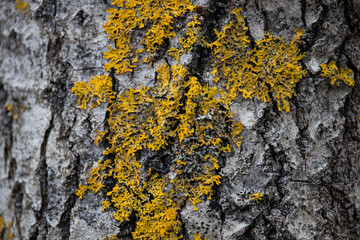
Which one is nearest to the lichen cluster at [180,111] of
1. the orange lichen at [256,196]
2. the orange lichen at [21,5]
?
the orange lichen at [256,196]

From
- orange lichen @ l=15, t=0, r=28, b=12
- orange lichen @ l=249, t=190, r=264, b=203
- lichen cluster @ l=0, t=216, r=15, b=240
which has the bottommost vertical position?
lichen cluster @ l=0, t=216, r=15, b=240

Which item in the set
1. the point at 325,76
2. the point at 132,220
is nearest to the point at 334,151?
the point at 325,76

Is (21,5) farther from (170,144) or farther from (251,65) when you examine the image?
(251,65)

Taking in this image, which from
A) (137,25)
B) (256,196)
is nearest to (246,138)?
(256,196)

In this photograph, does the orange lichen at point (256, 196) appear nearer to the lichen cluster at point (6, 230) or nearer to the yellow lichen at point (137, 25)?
the yellow lichen at point (137, 25)

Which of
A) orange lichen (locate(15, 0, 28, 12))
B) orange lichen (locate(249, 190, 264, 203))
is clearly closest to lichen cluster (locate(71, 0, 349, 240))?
orange lichen (locate(249, 190, 264, 203))

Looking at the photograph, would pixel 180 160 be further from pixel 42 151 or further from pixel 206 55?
pixel 42 151

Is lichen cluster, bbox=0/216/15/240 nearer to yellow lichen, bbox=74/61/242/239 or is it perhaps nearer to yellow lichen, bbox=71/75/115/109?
yellow lichen, bbox=74/61/242/239
